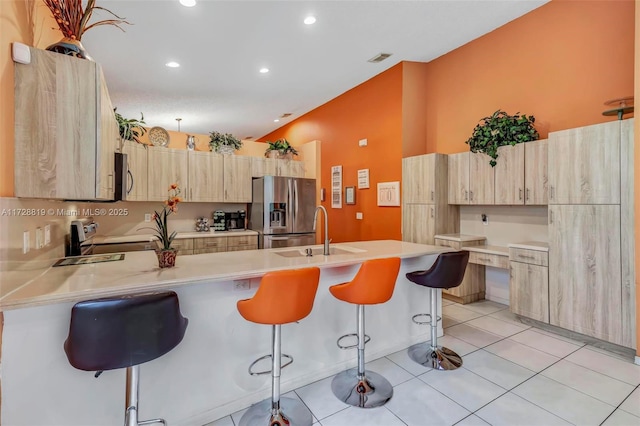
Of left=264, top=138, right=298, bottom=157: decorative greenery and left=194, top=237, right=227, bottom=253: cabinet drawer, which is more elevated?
left=264, top=138, right=298, bottom=157: decorative greenery

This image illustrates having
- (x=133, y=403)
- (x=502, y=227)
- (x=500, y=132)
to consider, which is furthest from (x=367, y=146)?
(x=133, y=403)

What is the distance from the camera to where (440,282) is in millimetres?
2518

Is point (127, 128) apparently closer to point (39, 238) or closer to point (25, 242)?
point (39, 238)

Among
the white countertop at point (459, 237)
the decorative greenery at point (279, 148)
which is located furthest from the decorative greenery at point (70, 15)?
the white countertop at point (459, 237)

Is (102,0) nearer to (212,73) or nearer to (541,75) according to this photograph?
(212,73)

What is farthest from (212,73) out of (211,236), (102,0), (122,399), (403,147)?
(122,399)

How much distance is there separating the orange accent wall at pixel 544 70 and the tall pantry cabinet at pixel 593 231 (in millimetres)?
575

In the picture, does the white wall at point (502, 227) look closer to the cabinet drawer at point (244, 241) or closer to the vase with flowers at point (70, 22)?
the cabinet drawer at point (244, 241)

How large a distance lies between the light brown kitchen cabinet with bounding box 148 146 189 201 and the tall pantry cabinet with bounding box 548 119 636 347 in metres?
4.83

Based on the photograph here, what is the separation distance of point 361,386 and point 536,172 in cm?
301

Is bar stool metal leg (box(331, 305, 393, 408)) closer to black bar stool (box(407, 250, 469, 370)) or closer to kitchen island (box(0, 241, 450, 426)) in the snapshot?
kitchen island (box(0, 241, 450, 426))

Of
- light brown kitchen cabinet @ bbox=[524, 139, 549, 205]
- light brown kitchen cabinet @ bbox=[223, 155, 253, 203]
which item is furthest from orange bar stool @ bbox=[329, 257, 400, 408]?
light brown kitchen cabinet @ bbox=[223, 155, 253, 203]

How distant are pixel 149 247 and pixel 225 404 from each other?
292 cm

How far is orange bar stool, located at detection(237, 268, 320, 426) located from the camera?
1.72 metres
